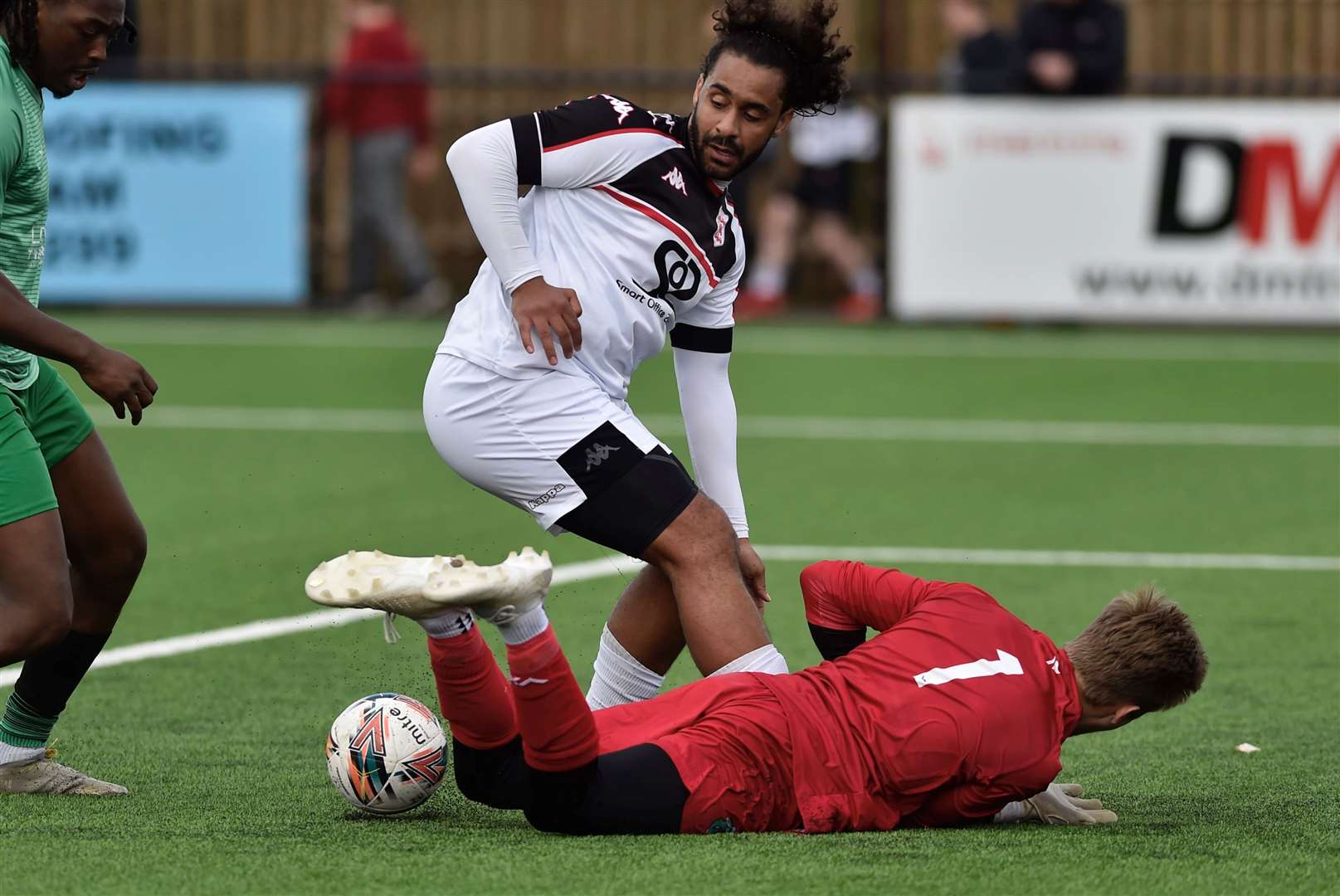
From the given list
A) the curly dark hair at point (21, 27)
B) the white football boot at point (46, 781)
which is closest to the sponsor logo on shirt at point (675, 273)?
the curly dark hair at point (21, 27)

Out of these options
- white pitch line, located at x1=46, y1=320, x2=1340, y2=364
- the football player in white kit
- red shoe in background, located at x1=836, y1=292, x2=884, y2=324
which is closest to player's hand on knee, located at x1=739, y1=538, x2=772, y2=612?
the football player in white kit

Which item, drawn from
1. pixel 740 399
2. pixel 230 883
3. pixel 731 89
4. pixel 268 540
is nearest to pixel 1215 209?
pixel 740 399

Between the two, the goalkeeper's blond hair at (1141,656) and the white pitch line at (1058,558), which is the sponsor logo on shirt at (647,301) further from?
the white pitch line at (1058,558)

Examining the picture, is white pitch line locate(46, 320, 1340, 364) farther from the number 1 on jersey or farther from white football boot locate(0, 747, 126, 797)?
the number 1 on jersey

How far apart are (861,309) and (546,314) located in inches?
532

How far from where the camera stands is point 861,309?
18.4m

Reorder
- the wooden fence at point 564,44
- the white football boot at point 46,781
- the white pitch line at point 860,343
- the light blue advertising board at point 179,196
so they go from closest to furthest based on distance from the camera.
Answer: the white football boot at point 46,781 < the white pitch line at point 860,343 < the light blue advertising board at point 179,196 < the wooden fence at point 564,44

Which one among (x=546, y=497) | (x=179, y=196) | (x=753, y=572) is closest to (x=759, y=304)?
(x=179, y=196)

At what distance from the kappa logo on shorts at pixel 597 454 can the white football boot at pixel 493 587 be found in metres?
0.57

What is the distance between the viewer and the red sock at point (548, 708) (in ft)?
15.0

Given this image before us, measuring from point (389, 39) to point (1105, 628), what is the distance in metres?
14.5

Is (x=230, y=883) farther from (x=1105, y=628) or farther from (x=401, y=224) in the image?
(x=401, y=224)

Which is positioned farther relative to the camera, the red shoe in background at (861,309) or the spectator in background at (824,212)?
the spectator in background at (824,212)

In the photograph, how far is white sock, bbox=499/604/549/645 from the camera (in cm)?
459
